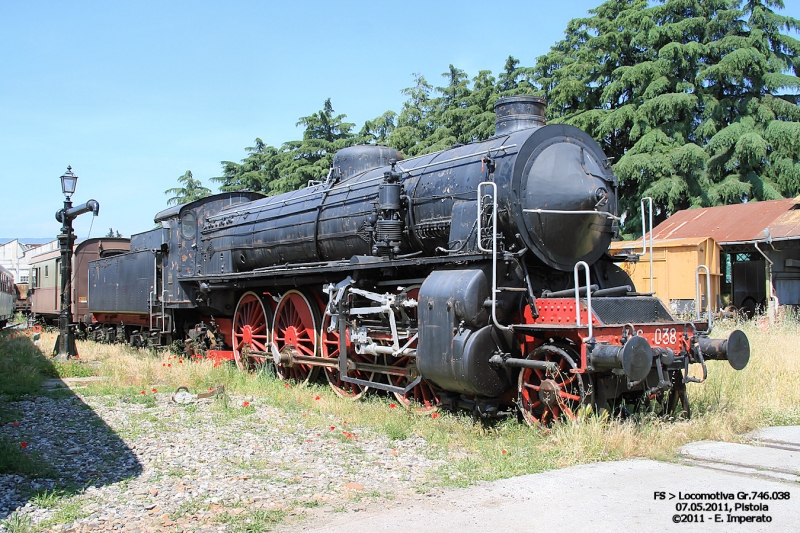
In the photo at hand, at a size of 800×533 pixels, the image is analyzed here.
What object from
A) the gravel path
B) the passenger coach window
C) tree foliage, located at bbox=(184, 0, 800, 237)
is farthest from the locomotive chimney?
tree foliage, located at bbox=(184, 0, 800, 237)

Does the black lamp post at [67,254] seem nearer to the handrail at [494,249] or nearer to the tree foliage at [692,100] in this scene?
the handrail at [494,249]

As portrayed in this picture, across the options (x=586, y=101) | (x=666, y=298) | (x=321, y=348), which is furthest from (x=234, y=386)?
(x=586, y=101)

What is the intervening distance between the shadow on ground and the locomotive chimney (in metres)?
5.53

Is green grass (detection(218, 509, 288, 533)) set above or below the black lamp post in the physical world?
below

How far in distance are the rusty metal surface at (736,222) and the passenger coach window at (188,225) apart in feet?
38.8

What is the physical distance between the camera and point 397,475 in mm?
5777

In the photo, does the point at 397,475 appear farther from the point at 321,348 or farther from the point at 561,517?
the point at 321,348

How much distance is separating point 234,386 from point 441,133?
803 inches

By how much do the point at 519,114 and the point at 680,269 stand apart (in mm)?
9222

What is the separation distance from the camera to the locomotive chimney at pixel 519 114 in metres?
8.41

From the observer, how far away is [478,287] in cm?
710

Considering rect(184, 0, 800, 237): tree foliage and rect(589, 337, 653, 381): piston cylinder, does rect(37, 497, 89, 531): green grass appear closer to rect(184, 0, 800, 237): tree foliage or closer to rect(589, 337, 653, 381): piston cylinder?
rect(589, 337, 653, 381): piston cylinder

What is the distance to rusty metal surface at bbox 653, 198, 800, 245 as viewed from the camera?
1620 centimetres

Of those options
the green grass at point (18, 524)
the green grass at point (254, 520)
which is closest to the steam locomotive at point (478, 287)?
the green grass at point (254, 520)
